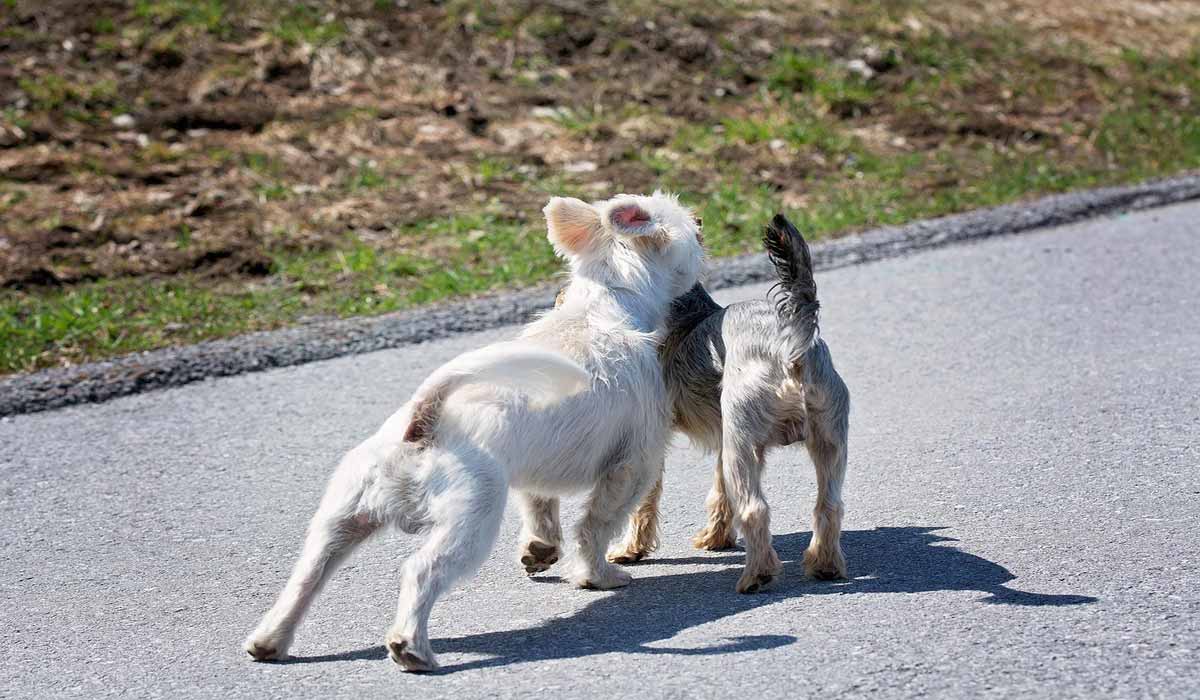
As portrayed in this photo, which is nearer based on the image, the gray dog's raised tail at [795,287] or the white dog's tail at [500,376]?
the white dog's tail at [500,376]

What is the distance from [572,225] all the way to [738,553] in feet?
4.19

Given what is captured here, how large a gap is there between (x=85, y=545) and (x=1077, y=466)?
366 cm

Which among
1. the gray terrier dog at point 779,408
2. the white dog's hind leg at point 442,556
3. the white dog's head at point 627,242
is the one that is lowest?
the white dog's hind leg at point 442,556

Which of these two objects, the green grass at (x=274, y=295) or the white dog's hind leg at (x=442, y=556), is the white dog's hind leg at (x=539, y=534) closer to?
the white dog's hind leg at (x=442, y=556)

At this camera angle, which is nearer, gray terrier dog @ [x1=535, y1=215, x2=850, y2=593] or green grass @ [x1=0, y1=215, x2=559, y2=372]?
gray terrier dog @ [x1=535, y1=215, x2=850, y2=593]

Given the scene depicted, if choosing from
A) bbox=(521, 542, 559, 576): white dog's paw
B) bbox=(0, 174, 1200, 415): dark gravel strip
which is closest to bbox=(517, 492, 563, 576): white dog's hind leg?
bbox=(521, 542, 559, 576): white dog's paw

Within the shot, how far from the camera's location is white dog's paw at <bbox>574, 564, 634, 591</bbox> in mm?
4676

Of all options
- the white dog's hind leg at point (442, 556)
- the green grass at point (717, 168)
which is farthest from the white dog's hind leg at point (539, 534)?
the green grass at point (717, 168)

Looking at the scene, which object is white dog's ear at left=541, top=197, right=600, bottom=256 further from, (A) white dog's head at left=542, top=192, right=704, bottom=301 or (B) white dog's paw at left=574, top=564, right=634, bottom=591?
(B) white dog's paw at left=574, top=564, right=634, bottom=591

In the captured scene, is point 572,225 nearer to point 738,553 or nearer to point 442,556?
point 738,553

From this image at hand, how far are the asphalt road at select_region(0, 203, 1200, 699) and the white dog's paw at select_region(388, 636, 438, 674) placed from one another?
5 cm

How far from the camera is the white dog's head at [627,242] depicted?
488 centimetres

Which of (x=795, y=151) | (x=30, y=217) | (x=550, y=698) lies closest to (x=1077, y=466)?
(x=550, y=698)

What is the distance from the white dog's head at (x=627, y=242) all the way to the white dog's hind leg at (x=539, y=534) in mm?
774
